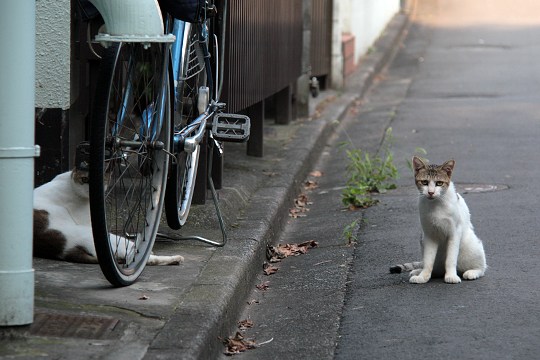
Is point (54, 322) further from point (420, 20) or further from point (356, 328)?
point (420, 20)

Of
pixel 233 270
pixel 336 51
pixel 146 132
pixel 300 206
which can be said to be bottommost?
pixel 300 206

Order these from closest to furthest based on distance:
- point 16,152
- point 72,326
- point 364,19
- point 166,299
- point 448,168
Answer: point 16,152 < point 72,326 < point 166,299 < point 448,168 < point 364,19

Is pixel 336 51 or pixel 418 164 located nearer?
pixel 418 164

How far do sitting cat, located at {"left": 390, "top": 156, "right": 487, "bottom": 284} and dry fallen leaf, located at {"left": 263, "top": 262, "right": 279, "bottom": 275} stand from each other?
2.99 ft

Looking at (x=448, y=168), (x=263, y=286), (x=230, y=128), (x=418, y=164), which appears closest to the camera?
(x=448, y=168)

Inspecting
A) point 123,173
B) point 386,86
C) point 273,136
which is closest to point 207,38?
point 123,173

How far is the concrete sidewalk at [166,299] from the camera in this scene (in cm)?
398

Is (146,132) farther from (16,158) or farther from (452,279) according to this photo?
(452,279)

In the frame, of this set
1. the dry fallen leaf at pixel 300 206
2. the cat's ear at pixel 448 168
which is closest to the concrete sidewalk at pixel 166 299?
the dry fallen leaf at pixel 300 206

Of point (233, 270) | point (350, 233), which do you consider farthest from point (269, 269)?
point (233, 270)

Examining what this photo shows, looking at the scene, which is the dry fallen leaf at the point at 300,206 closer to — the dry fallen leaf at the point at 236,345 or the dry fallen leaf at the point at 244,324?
the dry fallen leaf at the point at 244,324

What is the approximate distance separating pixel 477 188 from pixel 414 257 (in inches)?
88.3

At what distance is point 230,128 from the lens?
609 centimetres

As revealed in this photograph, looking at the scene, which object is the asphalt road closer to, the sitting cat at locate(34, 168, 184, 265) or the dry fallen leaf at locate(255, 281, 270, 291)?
the dry fallen leaf at locate(255, 281, 270, 291)
